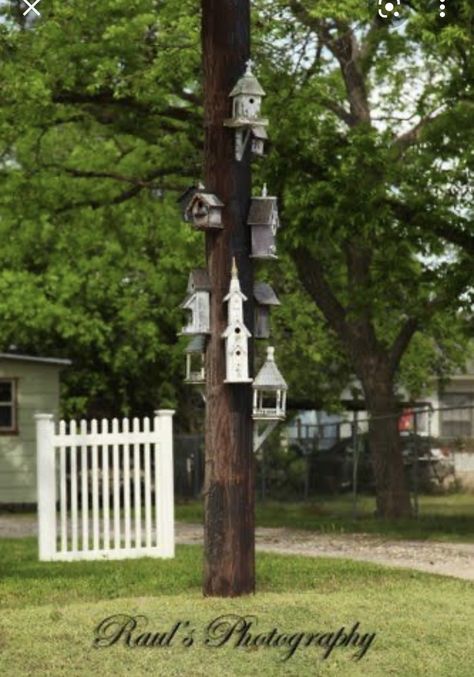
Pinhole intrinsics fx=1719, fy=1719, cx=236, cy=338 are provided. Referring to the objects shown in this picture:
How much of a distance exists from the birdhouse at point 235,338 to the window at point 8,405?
21.6 meters

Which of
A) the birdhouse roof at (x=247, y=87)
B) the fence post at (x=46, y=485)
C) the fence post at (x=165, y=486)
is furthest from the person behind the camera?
the fence post at (x=165, y=486)

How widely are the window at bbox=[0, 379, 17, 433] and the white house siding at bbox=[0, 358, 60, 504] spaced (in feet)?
0.36

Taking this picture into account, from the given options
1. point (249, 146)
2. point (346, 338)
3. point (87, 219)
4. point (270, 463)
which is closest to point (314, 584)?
point (249, 146)

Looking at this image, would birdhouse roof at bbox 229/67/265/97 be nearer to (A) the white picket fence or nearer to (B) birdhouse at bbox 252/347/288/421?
(B) birdhouse at bbox 252/347/288/421

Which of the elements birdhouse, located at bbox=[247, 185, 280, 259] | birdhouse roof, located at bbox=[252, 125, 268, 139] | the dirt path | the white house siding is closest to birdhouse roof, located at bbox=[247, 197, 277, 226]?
birdhouse, located at bbox=[247, 185, 280, 259]

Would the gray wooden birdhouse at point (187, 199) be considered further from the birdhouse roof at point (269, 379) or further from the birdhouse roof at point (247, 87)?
the birdhouse roof at point (269, 379)

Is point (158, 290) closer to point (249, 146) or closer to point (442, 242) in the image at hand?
point (442, 242)

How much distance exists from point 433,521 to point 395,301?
350 cm

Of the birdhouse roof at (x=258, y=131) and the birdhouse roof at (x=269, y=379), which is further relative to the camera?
the birdhouse roof at (x=269, y=379)

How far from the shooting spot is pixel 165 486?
776 inches

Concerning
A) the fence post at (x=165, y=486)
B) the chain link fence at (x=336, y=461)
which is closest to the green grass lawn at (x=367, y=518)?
the chain link fence at (x=336, y=461)

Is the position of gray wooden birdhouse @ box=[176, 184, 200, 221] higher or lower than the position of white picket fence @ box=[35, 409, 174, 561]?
higher

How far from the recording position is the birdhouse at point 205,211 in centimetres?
1438

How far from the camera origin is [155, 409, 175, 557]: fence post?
19.6m
